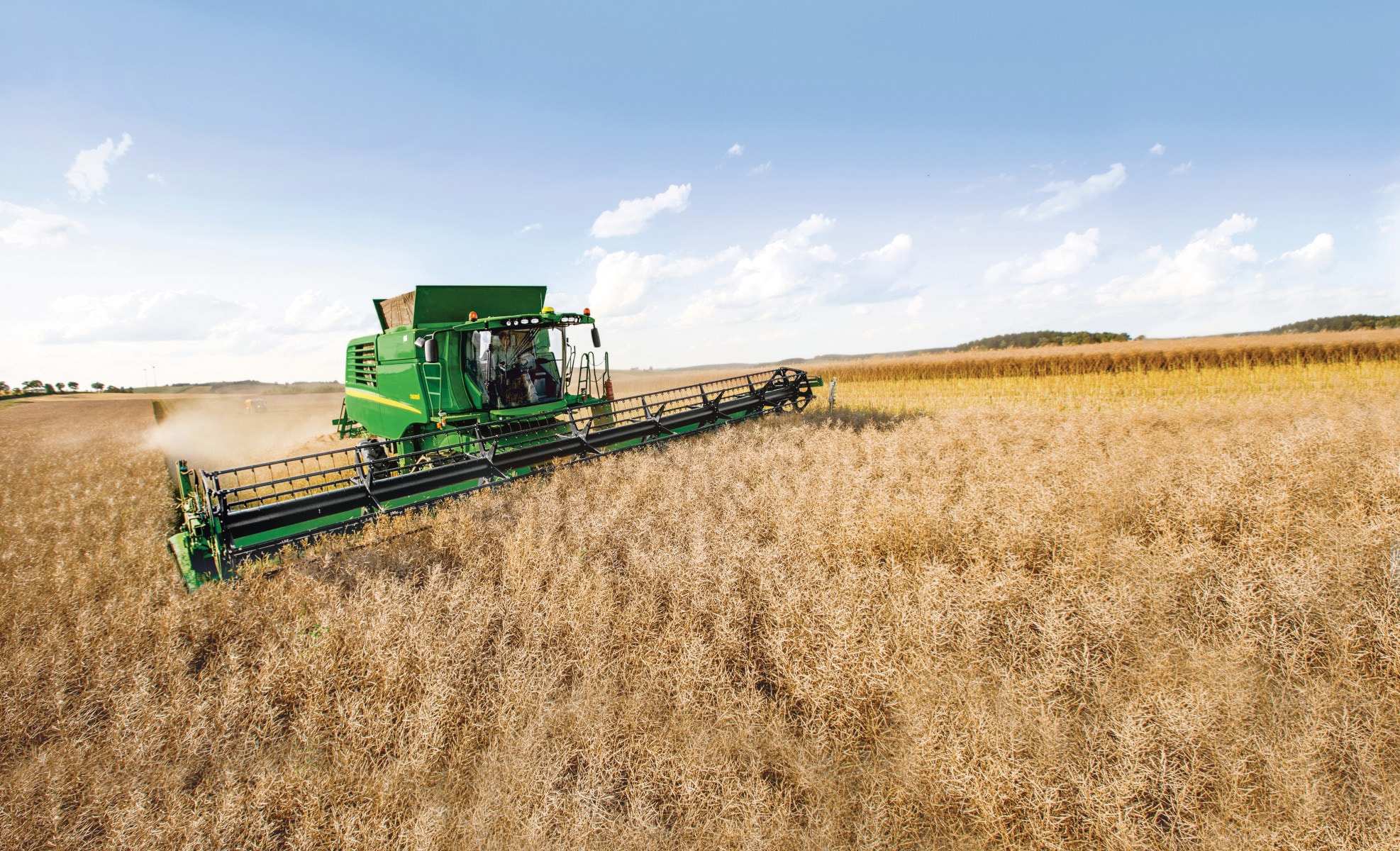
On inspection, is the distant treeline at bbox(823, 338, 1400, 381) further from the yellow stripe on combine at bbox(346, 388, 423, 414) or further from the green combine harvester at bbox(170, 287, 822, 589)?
the yellow stripe on combine at bbox(346, 388, 423, 414)

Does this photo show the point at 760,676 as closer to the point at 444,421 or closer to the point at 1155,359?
the point at 444,421

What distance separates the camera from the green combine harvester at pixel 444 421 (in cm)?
459

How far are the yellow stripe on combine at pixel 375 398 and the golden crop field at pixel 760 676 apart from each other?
12.1ft

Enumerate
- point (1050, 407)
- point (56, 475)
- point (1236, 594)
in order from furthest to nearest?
point (1050, 407)
point (56, 475)
point (1236, 594)

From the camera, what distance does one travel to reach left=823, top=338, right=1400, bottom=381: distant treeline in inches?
635

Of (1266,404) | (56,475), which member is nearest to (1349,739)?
(1266,404)

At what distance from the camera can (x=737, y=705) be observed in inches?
107

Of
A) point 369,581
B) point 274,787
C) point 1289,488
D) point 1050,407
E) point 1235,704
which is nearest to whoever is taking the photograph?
point 274,787

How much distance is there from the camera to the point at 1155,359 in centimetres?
1733

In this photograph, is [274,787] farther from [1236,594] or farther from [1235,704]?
[1236,594]

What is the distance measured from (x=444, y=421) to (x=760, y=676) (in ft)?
20.3

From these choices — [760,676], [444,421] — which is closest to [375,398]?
[444,421]

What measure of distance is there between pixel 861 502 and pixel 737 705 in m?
2.68

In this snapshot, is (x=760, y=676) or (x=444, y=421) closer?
(x=760, y=676)
